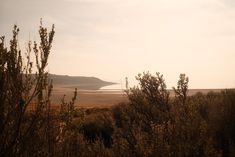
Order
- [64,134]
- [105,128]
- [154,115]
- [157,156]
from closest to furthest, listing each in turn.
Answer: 1. [64,134]
2. [157,156]
3. [154,115]
4. [105,128]

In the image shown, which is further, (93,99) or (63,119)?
(93,99)

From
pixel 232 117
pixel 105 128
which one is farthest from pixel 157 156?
pixel 105 128

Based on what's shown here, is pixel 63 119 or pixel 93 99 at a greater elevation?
pixel 63 119

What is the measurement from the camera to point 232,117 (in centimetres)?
1338

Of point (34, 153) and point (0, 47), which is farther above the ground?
point (0, 47)

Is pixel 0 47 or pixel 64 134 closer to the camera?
pixel 0 47

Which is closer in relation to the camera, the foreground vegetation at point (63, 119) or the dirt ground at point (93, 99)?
the foreground vegetation at point (63, 119)

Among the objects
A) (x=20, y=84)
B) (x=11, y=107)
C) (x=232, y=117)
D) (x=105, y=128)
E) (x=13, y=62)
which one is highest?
(x=13, y=62)

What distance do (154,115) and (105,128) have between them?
33.6 ft

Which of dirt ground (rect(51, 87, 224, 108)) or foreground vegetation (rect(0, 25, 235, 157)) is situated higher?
foreground vegetation (rect(0, 25, 235, 157))

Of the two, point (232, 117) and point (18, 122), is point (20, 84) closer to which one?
point (18, 122)

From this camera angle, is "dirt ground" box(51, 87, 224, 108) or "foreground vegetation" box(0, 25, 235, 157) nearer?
"foreground vegetation" box(0, 25, 235, 157)

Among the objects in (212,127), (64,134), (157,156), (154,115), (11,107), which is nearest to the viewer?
(11,107)

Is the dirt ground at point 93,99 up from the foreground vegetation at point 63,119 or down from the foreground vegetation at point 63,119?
down
